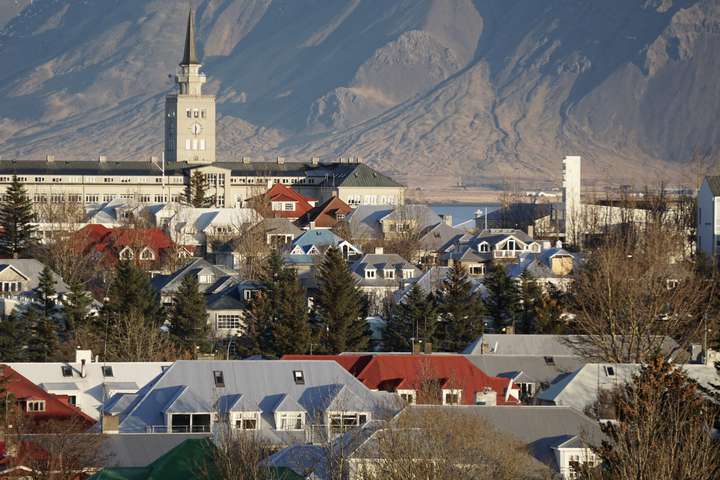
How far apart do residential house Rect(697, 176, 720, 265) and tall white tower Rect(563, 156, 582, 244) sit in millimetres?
10302

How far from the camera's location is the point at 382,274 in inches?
4134

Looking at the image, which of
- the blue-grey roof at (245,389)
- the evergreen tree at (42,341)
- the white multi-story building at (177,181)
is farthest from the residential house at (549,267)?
the white multi-story building at (177,181)

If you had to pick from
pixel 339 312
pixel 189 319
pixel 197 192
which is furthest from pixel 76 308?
pixel 197 192

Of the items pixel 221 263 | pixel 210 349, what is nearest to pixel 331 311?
pixel 210 349

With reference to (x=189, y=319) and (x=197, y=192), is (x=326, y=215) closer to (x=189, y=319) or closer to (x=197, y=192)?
(x=197, y=192)

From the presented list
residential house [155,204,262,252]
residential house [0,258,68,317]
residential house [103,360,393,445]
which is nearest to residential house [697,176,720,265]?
residential house [155,204,262,252]

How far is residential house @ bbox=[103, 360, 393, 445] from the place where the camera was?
5047 centimetres

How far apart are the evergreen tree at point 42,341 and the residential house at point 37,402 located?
15.7 meters

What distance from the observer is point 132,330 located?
76000 millimetres

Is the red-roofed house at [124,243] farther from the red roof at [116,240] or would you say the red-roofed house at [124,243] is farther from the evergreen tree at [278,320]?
the evergreen tree at [278,320]

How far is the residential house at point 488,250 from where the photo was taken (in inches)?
4503

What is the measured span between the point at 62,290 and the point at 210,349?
42.5ft

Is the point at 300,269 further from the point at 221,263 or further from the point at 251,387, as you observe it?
the point at 251,387

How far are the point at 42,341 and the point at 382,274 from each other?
30060 millimetres
